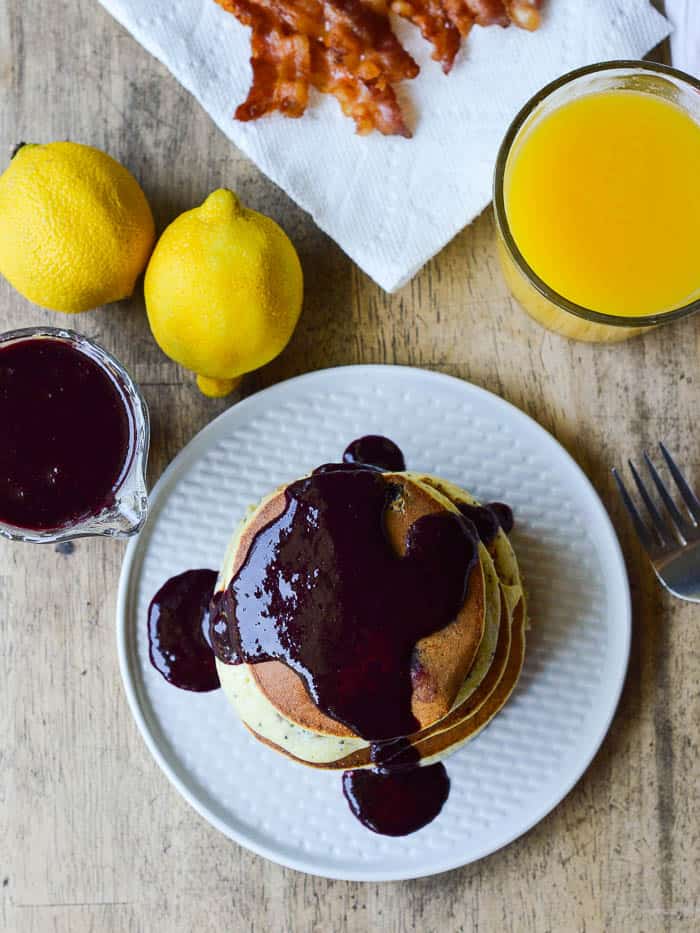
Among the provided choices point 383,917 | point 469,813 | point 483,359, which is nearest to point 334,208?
point 483,359

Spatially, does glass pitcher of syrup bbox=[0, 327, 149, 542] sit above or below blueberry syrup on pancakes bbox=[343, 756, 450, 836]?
above

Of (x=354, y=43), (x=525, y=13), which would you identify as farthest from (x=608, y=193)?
(x=354, y=43)

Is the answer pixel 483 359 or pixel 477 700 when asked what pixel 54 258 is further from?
pixel 477 700

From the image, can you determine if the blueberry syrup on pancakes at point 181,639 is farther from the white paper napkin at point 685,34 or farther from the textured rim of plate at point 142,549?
the white paper napkin at point 685,34

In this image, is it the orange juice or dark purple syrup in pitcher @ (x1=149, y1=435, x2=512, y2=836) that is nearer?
dark purple syrup in pitcher @ (x1=149, y1=435, x2=512, y2=836)

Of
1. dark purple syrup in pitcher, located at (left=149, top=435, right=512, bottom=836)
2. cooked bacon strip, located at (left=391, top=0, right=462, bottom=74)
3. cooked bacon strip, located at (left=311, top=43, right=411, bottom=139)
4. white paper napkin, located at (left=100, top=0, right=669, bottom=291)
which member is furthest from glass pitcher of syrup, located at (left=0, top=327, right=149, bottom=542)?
cooked bacon strip, located at (left=391, top=0, right=462, bottom=74)

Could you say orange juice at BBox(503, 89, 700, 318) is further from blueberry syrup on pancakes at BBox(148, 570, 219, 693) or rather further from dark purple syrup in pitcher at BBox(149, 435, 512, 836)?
blueberry syrup on pancakes at BBox(148, 570, 219, 693)
